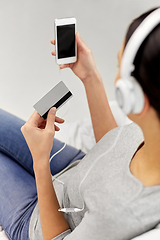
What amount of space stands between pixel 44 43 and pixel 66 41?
934mm

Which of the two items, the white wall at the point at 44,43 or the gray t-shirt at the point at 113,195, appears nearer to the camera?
the gray t-shirt at the point at 113,195

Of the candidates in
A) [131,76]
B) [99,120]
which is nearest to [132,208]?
[131,76]

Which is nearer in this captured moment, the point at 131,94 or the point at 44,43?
the point at 131,94

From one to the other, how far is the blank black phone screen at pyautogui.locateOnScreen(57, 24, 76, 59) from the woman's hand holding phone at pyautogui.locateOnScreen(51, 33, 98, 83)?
0.9 inches

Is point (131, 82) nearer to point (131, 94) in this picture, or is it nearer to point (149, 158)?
point (131, 94)

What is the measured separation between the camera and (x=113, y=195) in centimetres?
63

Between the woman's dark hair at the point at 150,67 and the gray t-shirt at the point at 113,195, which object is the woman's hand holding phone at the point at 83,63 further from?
the woman's dark hair at the point at 150,67

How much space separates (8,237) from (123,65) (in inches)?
27.3

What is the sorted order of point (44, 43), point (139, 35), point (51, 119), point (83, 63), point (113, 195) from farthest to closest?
point (44, 43)
point (83, 63)
point (51, 119)
point (113, 195)
point (139, 35)

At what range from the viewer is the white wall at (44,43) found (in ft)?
5.49

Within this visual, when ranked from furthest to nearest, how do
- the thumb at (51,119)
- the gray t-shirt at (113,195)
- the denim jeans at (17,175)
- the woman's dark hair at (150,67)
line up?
the denim jeans at (17,175)
the thumb at (51,119)
the gray t-shirt at (113,195)
the woman's dark hair at (150,67)

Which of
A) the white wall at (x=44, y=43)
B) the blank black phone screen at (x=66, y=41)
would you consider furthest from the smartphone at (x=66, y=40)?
the white wall at (x=44, y=43)

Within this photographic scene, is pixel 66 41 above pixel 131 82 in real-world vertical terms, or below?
above

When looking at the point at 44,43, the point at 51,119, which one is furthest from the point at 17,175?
the point at 44,43
